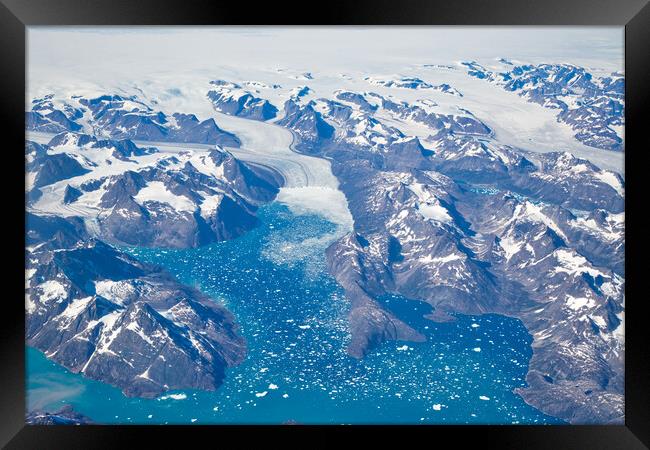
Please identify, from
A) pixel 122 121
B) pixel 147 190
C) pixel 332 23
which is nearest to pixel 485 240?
pixel 147 190

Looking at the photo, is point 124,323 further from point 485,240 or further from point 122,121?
point 122,121

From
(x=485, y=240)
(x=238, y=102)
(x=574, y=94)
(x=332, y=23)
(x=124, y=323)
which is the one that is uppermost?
(x=574, y=94)

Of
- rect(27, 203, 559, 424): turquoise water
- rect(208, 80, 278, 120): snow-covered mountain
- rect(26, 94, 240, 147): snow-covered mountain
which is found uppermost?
rect(208, 80, 278, 120): snow-covered mountain

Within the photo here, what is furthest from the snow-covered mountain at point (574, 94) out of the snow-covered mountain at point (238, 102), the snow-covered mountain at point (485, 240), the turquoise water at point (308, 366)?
the turquoise water at point (308, 366)

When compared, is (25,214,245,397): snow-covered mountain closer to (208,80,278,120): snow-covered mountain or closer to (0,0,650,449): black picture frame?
(0,0,650,449): black picture frame

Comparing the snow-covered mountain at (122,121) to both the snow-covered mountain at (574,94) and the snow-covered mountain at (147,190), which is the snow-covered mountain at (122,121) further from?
the snow-covered mountain at (574,94)

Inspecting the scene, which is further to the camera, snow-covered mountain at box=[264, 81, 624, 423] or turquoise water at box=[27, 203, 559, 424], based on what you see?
snow-covered mountain at box=[264, 81, 624, 423]

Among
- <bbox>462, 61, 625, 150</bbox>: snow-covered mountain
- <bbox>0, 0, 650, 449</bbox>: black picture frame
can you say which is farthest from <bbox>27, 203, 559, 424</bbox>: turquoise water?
<bbox>462, 61, 625, 150</bbox>: snow-covered mountain
